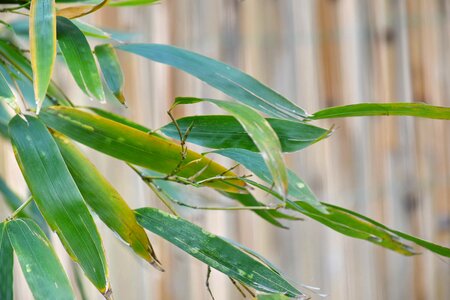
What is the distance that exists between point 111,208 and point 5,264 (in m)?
0.10

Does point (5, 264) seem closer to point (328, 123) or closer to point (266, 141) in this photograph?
point (266, 141)

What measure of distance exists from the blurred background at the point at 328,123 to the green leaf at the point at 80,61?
42.2 inches

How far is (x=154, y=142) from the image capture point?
27.5 inches

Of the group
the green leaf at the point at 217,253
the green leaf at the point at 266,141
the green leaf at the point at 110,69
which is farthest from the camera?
the green leaf at the point at 110,69

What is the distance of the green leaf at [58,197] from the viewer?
582mm

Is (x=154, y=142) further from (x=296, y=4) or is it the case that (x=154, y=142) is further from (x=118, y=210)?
(x=296, y=4)

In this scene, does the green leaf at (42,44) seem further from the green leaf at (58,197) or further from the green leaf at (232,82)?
the green leaf at (232,82)

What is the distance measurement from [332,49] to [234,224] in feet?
1.54

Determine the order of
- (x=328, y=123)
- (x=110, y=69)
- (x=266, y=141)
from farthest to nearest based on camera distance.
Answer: (x=328, y=123) < (x=110, y=69) < (x=266, y=141)

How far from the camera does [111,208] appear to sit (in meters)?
0.66

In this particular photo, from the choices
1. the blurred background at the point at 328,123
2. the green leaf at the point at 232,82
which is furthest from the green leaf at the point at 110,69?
the blurred background at the point at 328,123

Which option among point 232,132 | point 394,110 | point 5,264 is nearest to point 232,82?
point 232,132

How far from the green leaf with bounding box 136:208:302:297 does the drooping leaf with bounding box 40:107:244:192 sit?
49mm

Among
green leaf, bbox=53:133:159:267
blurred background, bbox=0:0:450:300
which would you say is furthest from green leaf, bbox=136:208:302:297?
blurred background, bbox=0:0:450:300
